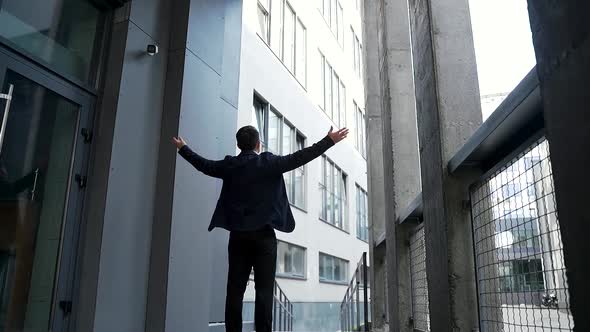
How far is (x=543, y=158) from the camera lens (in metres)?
2.24

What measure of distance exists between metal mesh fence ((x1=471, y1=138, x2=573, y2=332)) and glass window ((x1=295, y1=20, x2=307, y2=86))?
13231mm

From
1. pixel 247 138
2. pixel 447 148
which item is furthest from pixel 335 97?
pixel 447 148

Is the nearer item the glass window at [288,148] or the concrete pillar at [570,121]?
the concrete pillar at [570,121]

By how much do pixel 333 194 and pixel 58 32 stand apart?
15.5 meters

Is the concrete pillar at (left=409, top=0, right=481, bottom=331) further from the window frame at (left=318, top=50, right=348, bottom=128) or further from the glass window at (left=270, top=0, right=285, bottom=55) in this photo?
the window frame at (left=318, top=50, right=348, bottom=128)

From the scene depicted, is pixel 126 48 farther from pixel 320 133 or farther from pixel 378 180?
pixel 320 133

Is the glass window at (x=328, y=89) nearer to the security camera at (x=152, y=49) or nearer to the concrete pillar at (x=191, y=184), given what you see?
the concrete pillar at (x=191, y=184)

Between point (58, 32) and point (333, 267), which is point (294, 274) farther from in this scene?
point (58, 32)

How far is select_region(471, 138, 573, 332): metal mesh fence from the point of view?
2.13 metres

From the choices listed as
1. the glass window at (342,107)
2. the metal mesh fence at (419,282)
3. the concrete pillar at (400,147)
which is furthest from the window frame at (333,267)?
the metal mesh fence at (419,282)

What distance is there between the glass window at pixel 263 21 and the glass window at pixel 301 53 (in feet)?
7.23

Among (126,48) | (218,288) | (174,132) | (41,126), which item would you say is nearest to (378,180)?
(218,288)

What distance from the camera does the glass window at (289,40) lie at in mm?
15156

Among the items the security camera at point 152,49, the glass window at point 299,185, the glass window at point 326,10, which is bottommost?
the security camera at point 152,49
